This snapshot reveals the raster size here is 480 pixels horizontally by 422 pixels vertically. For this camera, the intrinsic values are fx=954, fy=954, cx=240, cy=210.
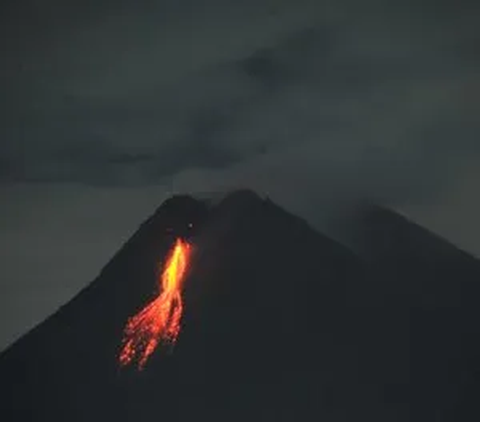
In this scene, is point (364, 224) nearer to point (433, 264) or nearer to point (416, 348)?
point (433, 264)

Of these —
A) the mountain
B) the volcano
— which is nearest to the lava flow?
the volcano

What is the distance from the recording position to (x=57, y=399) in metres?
105

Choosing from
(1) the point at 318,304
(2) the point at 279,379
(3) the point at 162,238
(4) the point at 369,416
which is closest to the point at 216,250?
(3) the point at 162,238

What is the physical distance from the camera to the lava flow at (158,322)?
10500cm

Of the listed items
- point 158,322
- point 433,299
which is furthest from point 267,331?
point 433,299

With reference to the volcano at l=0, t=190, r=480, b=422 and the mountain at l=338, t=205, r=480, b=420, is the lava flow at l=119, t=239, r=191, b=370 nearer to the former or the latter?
the volcano at l=0, t=190, r=480, b=422

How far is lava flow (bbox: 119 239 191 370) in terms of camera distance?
10500cm

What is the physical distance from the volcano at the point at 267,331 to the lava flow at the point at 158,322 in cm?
98

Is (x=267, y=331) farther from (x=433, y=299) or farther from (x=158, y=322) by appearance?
(x=433, y=299)

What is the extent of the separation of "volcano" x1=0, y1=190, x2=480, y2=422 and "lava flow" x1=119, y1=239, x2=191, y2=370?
0.98 meters

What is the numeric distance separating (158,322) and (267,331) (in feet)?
41.1

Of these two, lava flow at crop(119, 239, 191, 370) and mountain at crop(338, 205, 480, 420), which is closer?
mountain at crop(338, 205, 480, 420)

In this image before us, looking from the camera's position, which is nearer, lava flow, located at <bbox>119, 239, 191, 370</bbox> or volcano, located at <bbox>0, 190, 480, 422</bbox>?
volcano, located at <bbox>0, 190, 480, 422</bbox>

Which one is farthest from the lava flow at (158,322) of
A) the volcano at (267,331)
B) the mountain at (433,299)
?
the mountain at (433,299)
